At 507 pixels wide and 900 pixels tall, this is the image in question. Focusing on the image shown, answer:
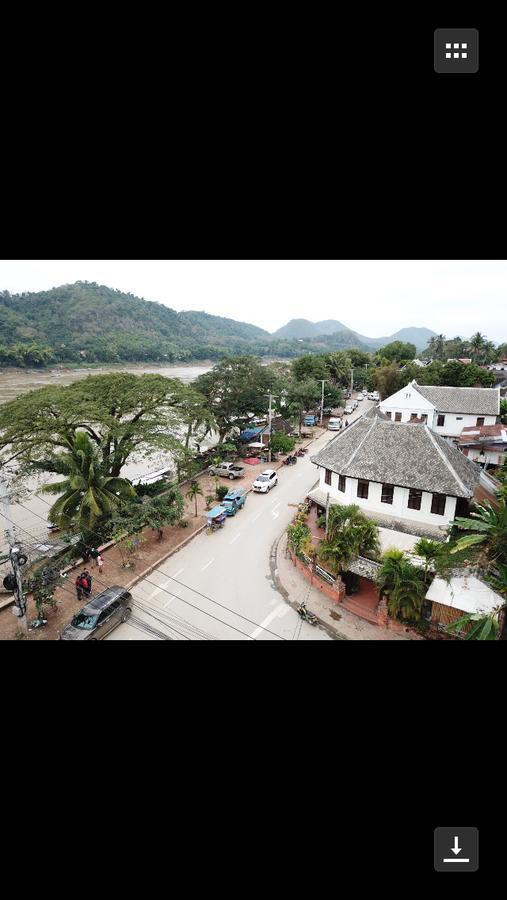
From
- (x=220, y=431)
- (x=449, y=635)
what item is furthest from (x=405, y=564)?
(x=220, y=431)

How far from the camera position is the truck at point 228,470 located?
1530 centimetres

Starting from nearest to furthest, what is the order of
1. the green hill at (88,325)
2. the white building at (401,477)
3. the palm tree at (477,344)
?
the white building at (401,477) < the green hill at (88,325) < the palm tree at (477,344)

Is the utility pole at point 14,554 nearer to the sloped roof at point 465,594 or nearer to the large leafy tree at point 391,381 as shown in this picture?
the sloped roof at point 465,594

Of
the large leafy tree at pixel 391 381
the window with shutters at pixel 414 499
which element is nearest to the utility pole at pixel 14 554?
the window with shutters at pixel 414 499

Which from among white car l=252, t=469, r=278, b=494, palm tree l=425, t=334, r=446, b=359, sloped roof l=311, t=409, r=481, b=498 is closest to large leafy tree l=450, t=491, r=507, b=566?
sloped roof l=311, t=409, r=481, b=498

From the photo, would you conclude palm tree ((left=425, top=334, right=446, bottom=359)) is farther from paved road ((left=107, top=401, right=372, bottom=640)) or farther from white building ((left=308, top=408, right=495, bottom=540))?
paved road ((left=107, top=401, right=372, bottom=640))

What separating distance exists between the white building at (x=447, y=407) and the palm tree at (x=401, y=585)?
1332cm

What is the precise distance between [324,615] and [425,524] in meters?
3.49

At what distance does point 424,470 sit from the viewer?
9.61 m

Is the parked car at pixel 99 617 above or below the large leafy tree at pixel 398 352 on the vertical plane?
below

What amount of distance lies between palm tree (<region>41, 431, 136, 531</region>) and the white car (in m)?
5.45
